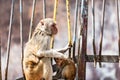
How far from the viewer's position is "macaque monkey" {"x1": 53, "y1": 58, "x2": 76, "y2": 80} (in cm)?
254

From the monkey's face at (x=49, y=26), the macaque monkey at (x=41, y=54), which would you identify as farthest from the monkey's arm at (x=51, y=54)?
the monkey's face at (x=49, y=26)

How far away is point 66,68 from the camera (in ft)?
8.39

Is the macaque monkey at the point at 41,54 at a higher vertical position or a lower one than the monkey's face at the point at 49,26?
lower

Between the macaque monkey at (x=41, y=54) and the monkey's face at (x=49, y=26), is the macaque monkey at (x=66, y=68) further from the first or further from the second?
the monkey's face at (x=49, y=26)

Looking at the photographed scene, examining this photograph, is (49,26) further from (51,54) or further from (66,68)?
(66,68)

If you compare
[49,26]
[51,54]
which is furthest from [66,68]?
[49,26]

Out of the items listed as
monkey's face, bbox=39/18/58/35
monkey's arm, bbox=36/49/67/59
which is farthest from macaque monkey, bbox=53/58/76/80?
monkey's face, bbox=39/18/58/35

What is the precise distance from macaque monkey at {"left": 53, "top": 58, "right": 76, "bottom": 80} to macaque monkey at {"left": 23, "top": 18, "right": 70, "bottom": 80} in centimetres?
6

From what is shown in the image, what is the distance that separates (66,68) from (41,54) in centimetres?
20

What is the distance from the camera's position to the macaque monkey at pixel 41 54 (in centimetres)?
253

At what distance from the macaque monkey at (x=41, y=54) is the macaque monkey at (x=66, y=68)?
0.06m

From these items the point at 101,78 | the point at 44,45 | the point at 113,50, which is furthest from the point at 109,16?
the point at 44,45

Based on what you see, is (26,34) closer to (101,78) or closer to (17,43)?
(17,43)

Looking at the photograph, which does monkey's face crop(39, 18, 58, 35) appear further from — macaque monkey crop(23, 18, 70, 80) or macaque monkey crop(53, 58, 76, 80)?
macaque monkey crop(53, 58, 76, 80)
